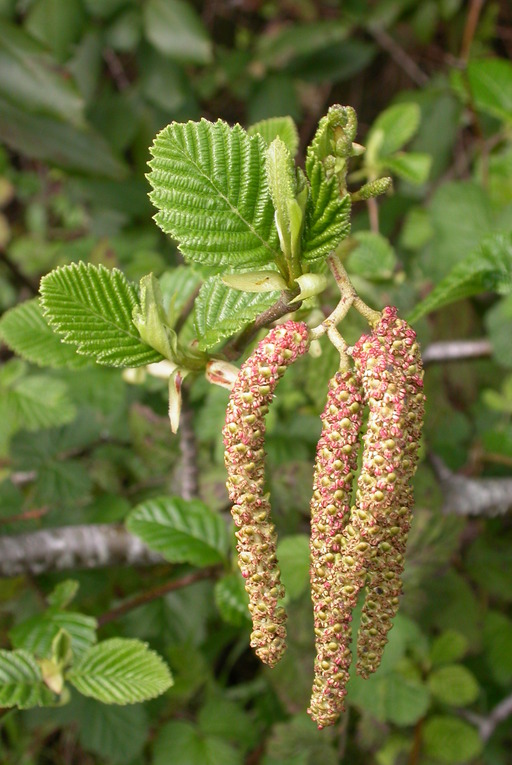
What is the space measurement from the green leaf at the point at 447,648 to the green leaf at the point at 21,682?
3.04ft

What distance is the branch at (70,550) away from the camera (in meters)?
1.26

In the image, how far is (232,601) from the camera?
3.28 feet

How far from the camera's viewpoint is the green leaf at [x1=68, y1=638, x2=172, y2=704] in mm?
843

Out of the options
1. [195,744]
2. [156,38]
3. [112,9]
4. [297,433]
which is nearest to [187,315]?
[297,433]

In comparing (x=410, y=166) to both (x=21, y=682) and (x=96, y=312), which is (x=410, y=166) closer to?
(x=96, y=312)

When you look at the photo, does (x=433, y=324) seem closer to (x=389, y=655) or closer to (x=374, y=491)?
(x=389, y=655)

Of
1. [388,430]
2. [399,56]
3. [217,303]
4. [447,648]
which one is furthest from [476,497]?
[399,56]

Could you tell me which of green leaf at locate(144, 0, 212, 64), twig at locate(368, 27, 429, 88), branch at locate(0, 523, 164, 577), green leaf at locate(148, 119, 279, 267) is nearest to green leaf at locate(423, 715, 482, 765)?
branch at locate(0, 523, 164, 577)

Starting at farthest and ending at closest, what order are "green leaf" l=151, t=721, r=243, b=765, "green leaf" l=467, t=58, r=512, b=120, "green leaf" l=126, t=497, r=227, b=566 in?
"green leaf" l=467, t=58, r=512, b=120 < "green leaf" l=151, t=721, r=243, b=765 < "green leaf" l=126, t=497, r=227, b=566

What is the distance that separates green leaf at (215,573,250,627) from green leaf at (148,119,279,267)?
0.53 meters

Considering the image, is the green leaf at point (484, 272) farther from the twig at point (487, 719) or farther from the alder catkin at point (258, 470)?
the twig at point (487, 719)

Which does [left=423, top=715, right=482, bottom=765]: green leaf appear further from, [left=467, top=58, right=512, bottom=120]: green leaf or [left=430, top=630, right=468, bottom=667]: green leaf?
[left=467, top=58, right=512, bottom=120]: green leaf

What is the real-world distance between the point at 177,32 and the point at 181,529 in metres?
1.48

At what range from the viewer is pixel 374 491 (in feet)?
1.86
